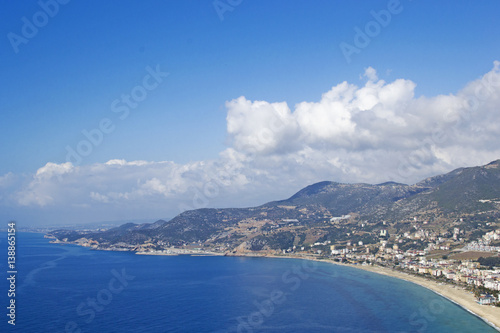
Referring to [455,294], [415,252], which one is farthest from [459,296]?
[415,252]

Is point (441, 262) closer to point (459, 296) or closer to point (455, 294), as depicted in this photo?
point (455, 294)

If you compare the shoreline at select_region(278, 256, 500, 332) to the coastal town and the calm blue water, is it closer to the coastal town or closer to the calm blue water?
the calm blue water

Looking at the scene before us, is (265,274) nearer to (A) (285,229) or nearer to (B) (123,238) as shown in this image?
(A) (285,229)

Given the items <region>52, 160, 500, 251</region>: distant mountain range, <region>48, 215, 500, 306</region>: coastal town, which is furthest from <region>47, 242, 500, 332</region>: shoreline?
<region>52, 160, 500, 251</region>: distant mountain range

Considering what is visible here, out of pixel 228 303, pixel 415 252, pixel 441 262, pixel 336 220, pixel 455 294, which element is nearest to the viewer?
pixel 228 303

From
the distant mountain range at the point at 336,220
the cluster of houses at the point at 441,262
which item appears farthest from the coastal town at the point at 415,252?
the distant mountain range at the point at 336,220
